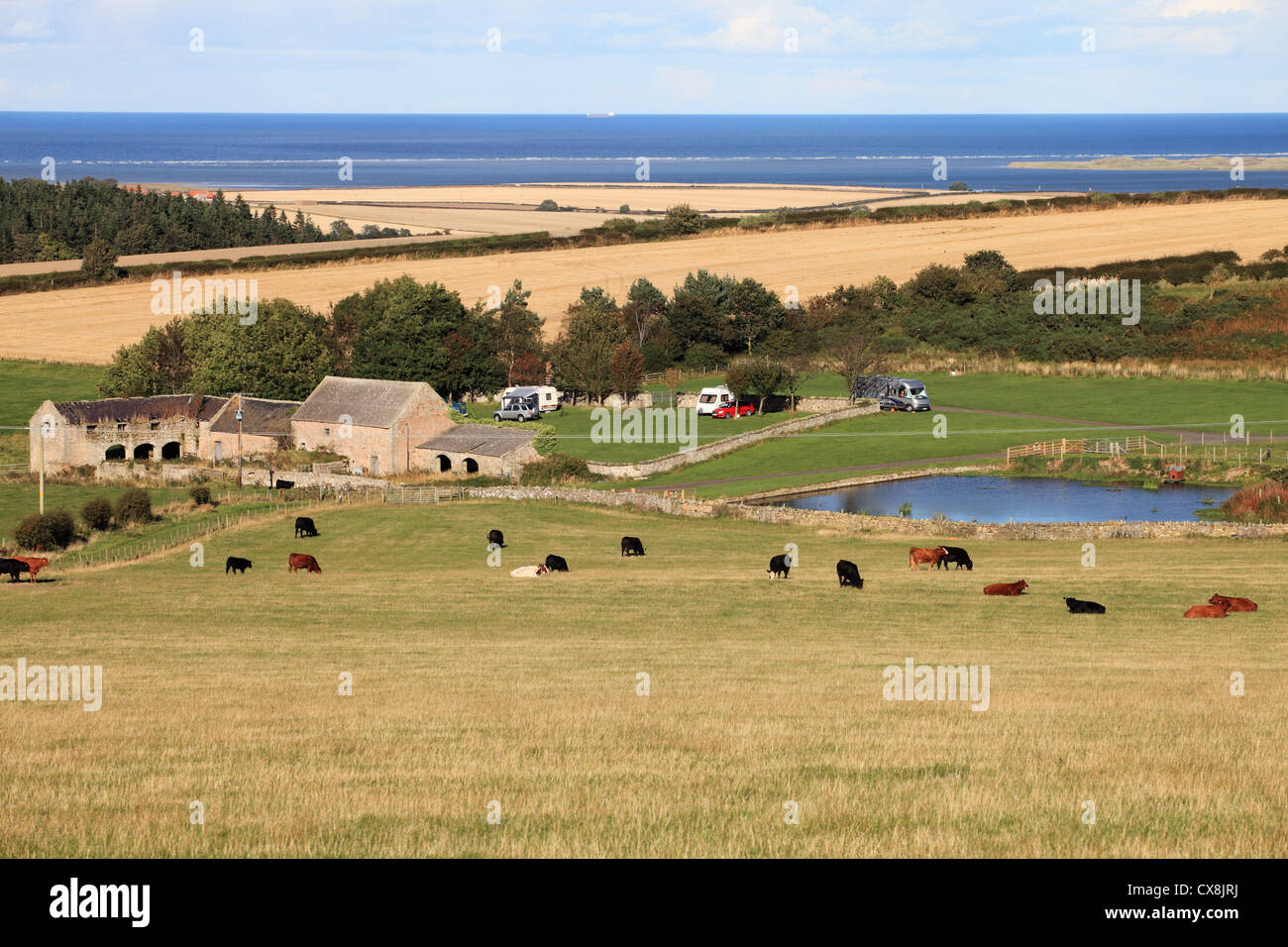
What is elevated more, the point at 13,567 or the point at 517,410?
the point at 517,410

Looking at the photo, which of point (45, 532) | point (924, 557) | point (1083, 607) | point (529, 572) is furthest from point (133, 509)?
point (1083, 607)

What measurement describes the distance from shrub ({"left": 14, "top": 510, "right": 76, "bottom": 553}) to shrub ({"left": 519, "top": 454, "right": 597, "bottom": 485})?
21803 millimetres

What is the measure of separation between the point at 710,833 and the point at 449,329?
8776cm

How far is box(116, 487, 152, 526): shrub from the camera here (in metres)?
58.5

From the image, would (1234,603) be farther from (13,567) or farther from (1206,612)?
(13,567)

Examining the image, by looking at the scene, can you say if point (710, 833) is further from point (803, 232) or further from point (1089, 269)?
point (803, 232)

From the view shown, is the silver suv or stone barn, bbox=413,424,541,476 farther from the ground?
the silver suv

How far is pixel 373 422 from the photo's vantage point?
244 ft

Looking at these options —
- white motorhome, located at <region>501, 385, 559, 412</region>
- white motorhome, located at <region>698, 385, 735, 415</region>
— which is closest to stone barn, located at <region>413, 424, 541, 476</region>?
white motorhome, located at <region>501, 385, 559, 412</region>

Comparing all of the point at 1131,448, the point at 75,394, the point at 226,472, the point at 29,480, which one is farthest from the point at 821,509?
the point at 75,394

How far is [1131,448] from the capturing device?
69000 millimetres

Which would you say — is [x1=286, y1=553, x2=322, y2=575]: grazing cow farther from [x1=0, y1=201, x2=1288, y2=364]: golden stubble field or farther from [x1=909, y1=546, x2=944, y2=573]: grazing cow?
[x1=0, y1=201, x2=1288, y2=364]: golden stubble field

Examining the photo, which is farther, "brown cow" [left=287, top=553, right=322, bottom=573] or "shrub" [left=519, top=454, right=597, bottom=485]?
"shrub" [left=519, top=454, right=597, bottom=485]

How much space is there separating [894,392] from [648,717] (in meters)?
67.1
